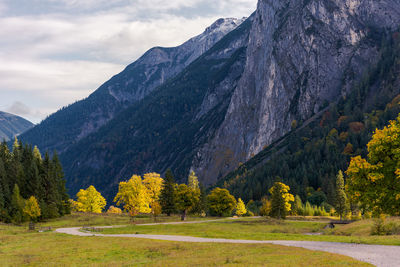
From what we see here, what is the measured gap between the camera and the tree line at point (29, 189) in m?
77.6

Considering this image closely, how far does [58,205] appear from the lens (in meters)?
87.7

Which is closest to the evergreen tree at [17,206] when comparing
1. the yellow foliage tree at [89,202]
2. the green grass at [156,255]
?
the green grass at [156,255]

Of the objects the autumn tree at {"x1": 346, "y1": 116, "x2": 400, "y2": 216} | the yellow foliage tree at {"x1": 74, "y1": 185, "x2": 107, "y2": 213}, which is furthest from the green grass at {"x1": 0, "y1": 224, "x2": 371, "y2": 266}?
the yellow foliage tree at {"x1": 74, "y1": 185, "x2": 107, "y2": 213}

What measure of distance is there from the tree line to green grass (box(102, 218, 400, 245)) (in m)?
28.1

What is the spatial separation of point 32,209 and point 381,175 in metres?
71.0

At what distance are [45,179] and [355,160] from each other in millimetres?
76103

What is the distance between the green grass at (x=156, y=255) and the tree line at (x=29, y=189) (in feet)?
125

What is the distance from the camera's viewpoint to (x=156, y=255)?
104 feet

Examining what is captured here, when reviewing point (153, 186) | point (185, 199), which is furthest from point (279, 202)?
point (153, 186)

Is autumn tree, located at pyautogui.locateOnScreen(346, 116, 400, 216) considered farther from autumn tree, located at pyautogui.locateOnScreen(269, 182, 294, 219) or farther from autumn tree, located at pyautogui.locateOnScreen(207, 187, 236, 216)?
autumn tree, located at pyautogui.locateOnScreen(207, 187, 236, 216)

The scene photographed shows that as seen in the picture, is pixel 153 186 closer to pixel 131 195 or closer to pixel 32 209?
pixel 131 195

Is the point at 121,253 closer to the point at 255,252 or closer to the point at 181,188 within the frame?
the point at 255,252

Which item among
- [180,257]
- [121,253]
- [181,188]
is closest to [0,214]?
[181,188]

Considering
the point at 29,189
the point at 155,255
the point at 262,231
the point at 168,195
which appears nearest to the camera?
the point at 155,255
